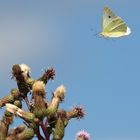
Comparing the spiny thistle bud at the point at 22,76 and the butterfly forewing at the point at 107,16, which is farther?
the butterfly forewing at the point at 107,16

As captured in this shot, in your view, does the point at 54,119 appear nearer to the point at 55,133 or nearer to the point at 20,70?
the point at 55,133

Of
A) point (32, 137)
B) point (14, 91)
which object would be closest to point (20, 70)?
point (14, 91)

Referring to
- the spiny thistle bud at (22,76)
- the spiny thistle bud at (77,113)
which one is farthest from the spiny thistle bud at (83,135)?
the spiny thistle bud at (22,76)

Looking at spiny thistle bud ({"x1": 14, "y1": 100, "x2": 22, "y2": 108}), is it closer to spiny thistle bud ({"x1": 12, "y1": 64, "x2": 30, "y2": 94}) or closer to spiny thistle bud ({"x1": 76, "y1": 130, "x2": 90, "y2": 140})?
spiny thistle bud ({"x1": 12, "y1": 64, "x2": 30, "y2": 94})

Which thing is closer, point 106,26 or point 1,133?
point 1,133

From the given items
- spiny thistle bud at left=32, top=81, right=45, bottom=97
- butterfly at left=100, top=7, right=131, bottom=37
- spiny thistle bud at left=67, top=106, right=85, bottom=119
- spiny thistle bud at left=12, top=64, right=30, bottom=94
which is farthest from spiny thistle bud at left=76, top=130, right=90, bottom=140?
butterfly at left=100, top=7, right=131, bottom=37

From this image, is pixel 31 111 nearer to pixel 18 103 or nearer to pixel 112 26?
pixel 18 103

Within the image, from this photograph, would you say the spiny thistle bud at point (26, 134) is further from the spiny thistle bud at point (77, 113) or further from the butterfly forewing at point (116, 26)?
the butterfly forewing at point (116, 26)
